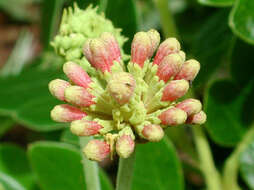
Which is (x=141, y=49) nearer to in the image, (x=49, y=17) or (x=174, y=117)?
(x=174, y=117)

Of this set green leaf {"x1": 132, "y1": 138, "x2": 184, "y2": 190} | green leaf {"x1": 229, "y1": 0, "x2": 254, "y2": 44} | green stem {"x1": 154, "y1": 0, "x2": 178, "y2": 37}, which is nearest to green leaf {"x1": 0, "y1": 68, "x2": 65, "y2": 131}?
green leaf {"x1": 132, "y1": 138, "x2": 184, "y2": 190}

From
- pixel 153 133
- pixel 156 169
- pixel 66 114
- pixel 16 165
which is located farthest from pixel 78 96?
pixel 16 165

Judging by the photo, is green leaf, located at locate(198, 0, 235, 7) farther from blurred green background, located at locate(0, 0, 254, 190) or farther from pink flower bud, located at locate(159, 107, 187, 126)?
pink flower bud, located at locate(159, 107, 187, 126)

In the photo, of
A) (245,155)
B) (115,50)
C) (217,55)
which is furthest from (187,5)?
(115,50)

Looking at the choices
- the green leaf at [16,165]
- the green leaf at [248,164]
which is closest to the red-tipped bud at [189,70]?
the green leaf at [248,164]

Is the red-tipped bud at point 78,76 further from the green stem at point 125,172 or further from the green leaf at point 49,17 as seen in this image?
the green leaf at point 49,17

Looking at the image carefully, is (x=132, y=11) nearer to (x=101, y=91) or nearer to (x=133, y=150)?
(x=101, y=91)

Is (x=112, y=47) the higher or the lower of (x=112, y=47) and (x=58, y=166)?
the higher

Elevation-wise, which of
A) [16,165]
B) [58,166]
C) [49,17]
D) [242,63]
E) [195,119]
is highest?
[195,119]
